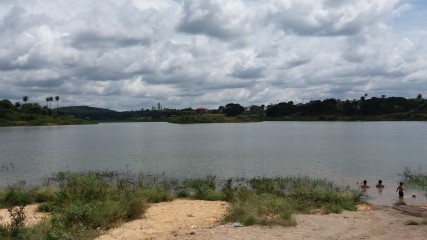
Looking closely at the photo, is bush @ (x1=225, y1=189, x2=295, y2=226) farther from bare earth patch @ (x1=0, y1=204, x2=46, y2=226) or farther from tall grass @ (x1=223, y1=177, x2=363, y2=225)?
bare earth patch @ (x1=0, y1=204, x2=46, y2=226)

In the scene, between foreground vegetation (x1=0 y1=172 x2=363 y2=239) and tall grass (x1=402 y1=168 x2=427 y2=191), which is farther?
tall grass (x1=402 y1=168 x2=427 y2=191)

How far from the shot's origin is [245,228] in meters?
16.6

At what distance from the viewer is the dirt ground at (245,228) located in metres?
15.8

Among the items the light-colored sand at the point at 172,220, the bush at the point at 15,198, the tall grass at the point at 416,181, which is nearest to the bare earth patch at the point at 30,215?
the bush at the point at 15,198

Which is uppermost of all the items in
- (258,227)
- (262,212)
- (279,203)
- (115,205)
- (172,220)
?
(115,205)

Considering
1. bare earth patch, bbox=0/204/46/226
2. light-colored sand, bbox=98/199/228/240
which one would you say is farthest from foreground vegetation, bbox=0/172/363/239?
light-colored sand, bbox=98/199/228/240

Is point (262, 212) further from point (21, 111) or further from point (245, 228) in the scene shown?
point (21, 111)

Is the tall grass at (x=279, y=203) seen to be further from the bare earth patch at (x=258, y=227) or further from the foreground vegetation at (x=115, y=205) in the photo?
the bare earth patch at (x=258, y=227)

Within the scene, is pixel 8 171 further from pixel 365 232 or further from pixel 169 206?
pixel 365 232

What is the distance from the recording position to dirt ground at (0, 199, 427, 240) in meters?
15.8

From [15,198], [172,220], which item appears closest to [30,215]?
[15,198]

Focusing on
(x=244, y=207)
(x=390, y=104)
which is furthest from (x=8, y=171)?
(x=390, y=104)

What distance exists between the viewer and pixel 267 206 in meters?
19.5

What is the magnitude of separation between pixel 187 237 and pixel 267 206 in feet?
17.3
